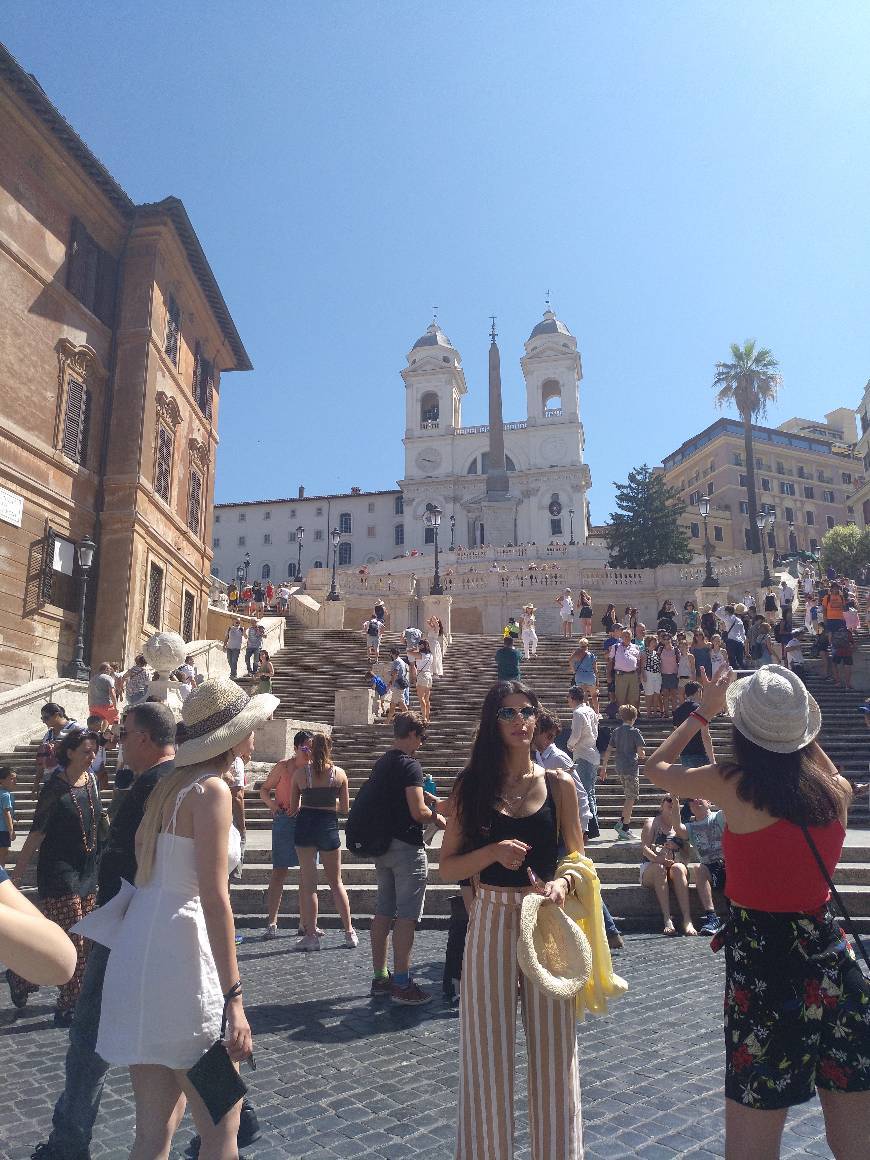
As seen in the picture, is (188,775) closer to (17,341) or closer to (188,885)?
(188,885)

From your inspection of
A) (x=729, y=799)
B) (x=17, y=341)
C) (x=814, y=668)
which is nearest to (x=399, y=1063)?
(x=729, y=799)

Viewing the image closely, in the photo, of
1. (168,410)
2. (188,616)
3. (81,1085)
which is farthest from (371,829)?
(188,616)

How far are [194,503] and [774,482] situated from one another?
6799 cm

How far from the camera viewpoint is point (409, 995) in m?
5.73

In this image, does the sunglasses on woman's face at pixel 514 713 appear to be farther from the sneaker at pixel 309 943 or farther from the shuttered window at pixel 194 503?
the shuttered window at pixel 194 503


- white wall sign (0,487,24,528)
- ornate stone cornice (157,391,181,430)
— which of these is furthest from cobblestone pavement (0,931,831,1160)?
ornate stone cornice (157,391,181,430)

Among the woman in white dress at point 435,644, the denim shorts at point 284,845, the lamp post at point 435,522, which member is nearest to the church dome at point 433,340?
the lamp post at point 435,522

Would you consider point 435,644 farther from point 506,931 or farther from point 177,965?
point 177,965

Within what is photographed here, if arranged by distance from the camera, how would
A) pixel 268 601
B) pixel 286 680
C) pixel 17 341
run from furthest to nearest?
pixel 268 601 → pixel 286 680 → pixel 17 341

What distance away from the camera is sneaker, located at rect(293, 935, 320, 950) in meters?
7.39

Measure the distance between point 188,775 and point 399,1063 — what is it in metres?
2.62

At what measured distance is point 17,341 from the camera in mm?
19734

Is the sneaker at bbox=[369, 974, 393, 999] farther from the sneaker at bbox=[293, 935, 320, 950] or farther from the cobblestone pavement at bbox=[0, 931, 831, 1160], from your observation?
the sneaker at bbox=[293, 935, 320, 950]

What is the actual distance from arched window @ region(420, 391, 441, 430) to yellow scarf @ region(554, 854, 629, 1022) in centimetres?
7767
